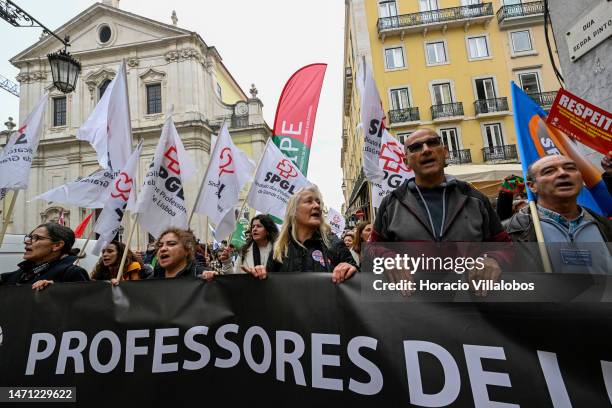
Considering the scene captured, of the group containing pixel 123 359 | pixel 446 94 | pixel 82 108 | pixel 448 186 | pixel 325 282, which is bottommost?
pixel 123 359

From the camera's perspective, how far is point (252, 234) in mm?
4840

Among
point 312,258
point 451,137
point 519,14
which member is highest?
point 519,14

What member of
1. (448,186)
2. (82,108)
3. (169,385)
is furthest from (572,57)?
(82,108)

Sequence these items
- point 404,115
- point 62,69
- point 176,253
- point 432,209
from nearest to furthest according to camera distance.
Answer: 1. point 432,209
2. point 176,253
3. point 62,69
4. point 404,115

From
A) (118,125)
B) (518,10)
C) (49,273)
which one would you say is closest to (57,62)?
(118,125)

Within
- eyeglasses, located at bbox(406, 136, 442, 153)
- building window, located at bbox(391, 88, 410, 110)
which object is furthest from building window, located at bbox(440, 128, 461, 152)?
eyeglasses, located at bbox(406, 136, 442, 153)

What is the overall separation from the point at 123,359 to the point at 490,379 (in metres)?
2.07

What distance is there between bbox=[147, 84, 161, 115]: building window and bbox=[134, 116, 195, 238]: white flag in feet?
99.7

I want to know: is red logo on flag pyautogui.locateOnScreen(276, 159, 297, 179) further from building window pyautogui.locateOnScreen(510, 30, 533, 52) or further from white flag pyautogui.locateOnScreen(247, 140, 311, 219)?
building window pyautogui.locateOnScreen(510, 30, 533, 52)

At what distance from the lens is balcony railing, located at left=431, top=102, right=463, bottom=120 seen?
24.3 meters

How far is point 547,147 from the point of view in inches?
122

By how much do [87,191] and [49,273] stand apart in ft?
6.88

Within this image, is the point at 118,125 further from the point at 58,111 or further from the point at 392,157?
the point at 58,111

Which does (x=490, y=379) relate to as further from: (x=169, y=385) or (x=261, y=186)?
(x=261, y=186)
